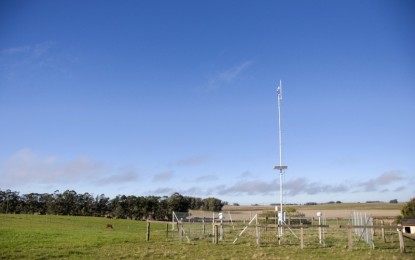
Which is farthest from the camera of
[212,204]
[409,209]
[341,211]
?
[212,204]

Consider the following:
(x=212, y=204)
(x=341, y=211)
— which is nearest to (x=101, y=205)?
(x=212, y=204)

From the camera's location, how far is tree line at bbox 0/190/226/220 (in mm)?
110938

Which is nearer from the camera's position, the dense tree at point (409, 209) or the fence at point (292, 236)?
the fence at point (292, 236)

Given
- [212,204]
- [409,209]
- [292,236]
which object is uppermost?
[212,204]

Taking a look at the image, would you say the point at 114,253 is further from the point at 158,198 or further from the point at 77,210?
the point at 77,210

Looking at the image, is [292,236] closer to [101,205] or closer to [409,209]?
[409,209]

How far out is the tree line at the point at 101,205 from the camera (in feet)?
364

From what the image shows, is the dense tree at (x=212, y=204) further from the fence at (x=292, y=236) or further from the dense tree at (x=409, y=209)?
the fence at (x=292, y=236)

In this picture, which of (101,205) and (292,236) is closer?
(292,236)

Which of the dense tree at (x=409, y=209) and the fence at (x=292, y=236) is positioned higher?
the dense tree at (x=409, y=209)

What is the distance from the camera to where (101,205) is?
121 m

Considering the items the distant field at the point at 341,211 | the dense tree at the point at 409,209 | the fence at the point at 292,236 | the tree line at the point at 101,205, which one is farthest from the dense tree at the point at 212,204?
the fence at the point at 292,236

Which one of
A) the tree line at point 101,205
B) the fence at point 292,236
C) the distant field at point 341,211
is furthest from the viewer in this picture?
the tree line at point 101,205

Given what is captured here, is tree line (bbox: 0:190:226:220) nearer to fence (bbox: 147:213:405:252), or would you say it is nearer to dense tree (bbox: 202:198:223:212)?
dense tree (bbox: 202:198:223:212)
